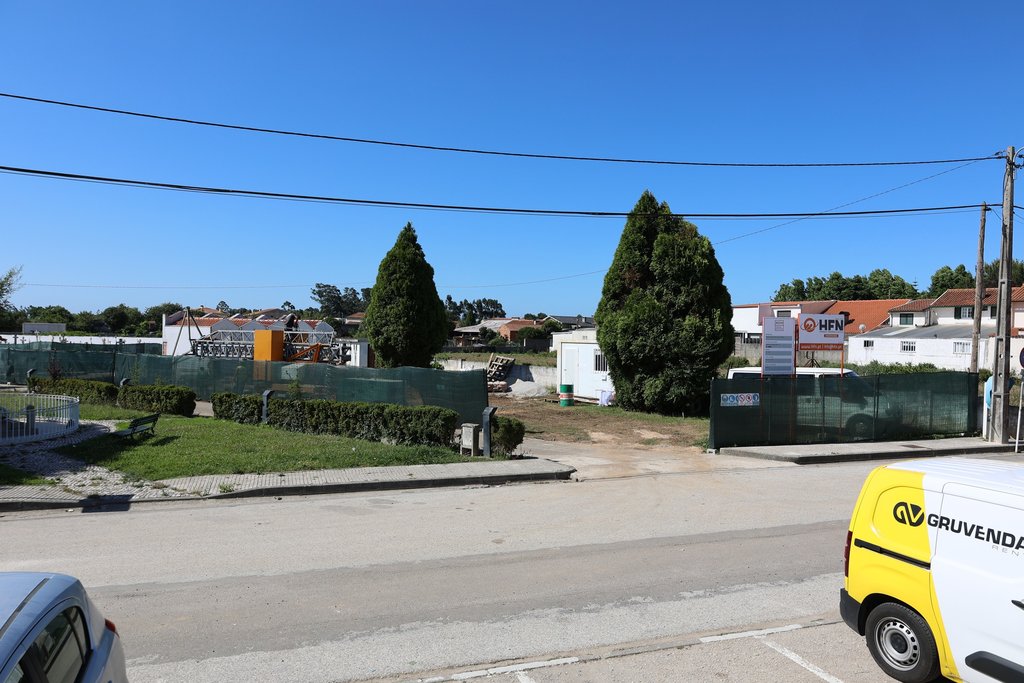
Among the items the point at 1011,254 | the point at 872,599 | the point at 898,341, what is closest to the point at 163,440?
the point at 872,599

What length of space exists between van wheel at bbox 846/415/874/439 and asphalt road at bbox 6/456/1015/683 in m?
9.49

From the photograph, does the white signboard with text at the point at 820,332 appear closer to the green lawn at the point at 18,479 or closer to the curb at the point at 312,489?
the curb at the point at 312,489

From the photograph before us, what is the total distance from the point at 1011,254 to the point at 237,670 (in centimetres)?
2243

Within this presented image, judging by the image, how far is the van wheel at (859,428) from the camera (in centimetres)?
2081

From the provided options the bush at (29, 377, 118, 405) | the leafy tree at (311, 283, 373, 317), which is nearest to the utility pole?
the bush at (29, 377, 118, 405)

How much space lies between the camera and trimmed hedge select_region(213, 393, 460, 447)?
663 inches

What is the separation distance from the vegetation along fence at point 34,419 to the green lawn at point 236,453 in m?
1.41

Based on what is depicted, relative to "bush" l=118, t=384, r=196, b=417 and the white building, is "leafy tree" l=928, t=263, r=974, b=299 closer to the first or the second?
the white building

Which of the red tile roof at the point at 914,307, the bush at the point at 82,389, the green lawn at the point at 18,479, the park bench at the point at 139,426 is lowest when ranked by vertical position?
the green lawn at the point at 18,479

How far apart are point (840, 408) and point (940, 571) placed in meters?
16.9

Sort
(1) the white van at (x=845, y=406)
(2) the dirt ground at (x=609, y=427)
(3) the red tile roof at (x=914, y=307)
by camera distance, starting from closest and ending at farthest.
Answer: (1) the white van at (x=845, y=406) < (2) the dirt ground at (x=609, y=427) < (3) the red tile roof at (x=914, y=307)

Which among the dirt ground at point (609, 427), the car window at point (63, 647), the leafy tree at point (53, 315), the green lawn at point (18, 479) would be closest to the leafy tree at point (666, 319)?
the dirt ground at point (609, 427)

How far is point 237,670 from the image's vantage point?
544cm

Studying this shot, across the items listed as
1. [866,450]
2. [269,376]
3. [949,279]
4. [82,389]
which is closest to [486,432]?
[866,450]
